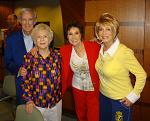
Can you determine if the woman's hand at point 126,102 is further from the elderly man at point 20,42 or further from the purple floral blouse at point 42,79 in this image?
the elderly man at point 20,42

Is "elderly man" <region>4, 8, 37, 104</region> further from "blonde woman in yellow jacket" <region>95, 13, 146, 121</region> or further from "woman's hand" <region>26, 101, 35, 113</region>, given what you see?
"blonde woman in yellow jacket" <region>95, 13, 146, 121</region>

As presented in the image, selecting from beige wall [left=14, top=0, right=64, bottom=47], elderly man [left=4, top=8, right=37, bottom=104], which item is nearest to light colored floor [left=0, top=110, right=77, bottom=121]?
elderly man [left=4, top=8, right=37, bottom=104]

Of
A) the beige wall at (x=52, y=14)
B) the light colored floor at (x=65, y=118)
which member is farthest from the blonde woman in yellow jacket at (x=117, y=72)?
the beige wall at (x=52, y=14)

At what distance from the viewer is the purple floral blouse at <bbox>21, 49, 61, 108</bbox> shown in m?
2.27

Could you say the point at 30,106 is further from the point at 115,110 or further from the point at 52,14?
the point at 52,14

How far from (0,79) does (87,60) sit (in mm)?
4846

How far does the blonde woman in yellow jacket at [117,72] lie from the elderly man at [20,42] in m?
0.74

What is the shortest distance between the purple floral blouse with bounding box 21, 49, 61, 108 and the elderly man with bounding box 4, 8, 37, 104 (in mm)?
379

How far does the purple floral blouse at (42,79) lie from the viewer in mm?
2270

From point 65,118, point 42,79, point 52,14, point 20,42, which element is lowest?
point 65,118

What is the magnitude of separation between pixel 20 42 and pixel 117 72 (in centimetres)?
108

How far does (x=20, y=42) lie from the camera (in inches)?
A: 105

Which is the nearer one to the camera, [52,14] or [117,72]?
[117,72]

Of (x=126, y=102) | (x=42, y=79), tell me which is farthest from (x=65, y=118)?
(x=126, y=102)
